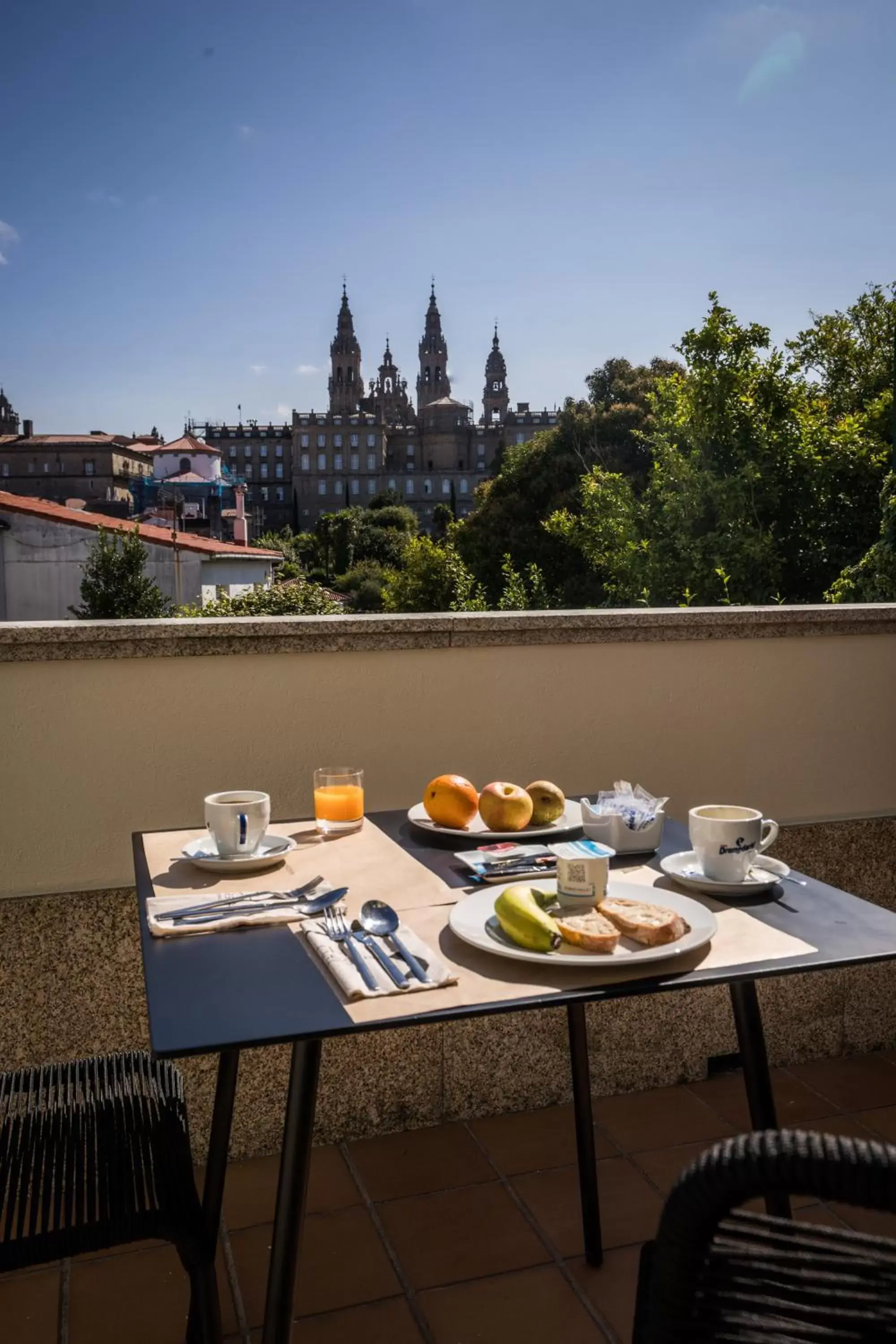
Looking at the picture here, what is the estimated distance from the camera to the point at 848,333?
22594 mm

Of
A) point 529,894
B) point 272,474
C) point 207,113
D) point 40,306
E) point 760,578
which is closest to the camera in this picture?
point 529,894

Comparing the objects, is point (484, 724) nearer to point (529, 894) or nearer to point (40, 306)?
point (529, 894)

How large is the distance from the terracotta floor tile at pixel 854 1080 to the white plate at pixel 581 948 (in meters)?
1.43

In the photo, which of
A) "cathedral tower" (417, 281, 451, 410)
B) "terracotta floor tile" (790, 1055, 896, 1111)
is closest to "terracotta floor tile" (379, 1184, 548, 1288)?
"terracotta floor tile" (790, 1055, 896, 1111)

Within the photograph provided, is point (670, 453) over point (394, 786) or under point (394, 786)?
over

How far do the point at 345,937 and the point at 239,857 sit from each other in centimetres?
34

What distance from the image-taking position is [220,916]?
1278mm

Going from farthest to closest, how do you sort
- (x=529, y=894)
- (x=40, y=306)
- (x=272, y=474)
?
(x=272, y=474), (x=40, y=306), (x=529, y=894)

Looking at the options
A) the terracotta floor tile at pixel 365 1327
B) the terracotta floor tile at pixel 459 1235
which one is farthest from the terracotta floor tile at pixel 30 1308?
the terracotta floor tile at pixel 459 1235

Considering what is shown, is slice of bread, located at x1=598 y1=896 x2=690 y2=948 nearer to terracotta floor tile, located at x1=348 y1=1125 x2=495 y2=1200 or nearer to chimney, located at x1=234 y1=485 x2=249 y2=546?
terracotta floor tile, located at x1=348 y1=1125 x2=495 y2=1200

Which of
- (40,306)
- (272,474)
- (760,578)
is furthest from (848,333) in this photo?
(272,474)

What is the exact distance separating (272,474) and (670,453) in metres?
63.6

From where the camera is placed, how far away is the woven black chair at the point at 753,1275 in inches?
26.4

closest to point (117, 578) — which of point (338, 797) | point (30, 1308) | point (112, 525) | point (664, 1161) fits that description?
point (112, 525)
